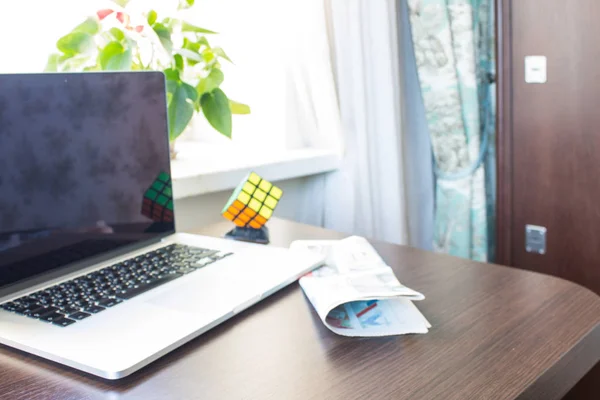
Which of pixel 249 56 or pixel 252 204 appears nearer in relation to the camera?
pixel 252 204

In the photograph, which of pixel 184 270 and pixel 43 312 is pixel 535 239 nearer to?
pixel 184 270

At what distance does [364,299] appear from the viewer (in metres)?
0.80

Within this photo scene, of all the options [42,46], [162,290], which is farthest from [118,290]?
[42,46]

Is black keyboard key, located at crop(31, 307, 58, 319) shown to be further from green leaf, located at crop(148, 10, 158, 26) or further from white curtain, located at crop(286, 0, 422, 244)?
white curtain, located at crop(286, 0, 422, 244)

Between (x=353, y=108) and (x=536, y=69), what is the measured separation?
42 centimetres

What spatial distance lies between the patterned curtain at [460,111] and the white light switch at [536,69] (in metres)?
0.15

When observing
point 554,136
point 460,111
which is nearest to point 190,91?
point 460,111

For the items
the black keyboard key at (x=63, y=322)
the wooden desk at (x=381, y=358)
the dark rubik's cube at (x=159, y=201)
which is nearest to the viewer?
the wooden desk at (x=381, y=358)

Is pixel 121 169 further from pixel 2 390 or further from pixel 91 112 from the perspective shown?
pixel 2 390

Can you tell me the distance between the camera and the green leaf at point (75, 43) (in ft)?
4.07

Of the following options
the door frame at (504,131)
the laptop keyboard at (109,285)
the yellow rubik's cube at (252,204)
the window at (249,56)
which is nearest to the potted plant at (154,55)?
the window at (249,56)

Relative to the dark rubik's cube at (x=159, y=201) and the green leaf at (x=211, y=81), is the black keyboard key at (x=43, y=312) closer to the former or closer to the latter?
the dark rubik's cube at (x=159, y=201)

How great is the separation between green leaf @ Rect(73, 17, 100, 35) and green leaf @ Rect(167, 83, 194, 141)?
0.59 ft

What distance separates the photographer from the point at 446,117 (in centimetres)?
173
